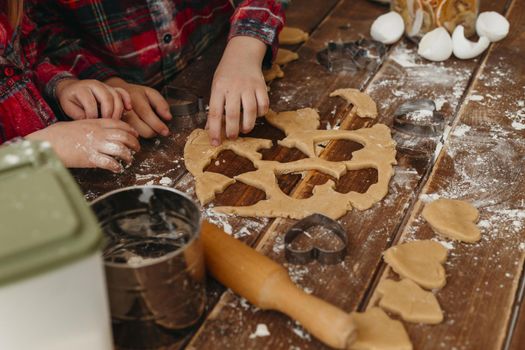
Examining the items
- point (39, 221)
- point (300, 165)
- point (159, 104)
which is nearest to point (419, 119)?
point (300, 165)

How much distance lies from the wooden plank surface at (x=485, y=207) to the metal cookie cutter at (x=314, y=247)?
0.07 metres

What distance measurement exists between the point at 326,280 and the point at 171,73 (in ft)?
2.84

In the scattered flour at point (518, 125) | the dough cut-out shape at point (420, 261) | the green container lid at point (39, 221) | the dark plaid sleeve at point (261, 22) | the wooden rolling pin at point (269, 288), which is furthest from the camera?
the dark plaid sleeve at point (261, 22)

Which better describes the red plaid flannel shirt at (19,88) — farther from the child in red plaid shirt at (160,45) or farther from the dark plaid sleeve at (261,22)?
the dark plaid sleeve at (261,22)

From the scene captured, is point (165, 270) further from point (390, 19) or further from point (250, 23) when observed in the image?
point (390, 19)

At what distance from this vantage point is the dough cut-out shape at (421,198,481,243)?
94 centimetres

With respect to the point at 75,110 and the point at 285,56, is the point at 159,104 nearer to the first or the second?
the point at 75,110

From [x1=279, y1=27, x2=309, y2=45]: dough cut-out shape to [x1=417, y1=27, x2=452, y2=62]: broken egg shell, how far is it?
0.92ft

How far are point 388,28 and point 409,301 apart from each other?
89 cm

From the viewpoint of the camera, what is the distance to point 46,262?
0.55 meters

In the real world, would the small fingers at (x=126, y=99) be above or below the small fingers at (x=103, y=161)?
above

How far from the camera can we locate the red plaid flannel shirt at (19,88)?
1.17 m

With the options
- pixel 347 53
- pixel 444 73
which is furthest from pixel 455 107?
pixel 347 53

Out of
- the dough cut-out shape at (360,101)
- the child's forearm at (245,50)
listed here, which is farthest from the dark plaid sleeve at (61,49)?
the dough cut-out shape at (360,101)
